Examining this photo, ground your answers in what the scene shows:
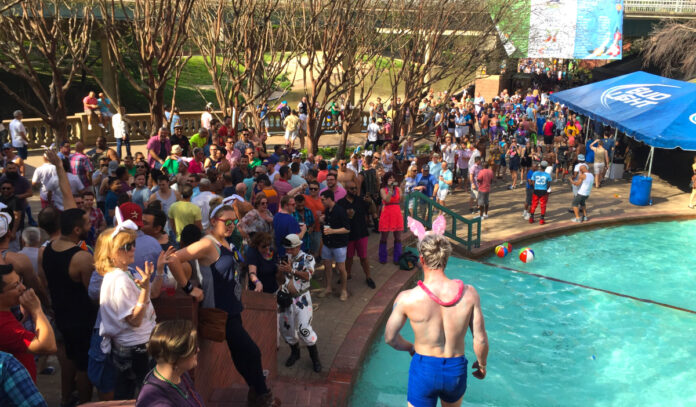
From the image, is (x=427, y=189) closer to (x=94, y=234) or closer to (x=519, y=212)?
(x=519, y=212)

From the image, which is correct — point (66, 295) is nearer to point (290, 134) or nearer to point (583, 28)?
point (290, 134)

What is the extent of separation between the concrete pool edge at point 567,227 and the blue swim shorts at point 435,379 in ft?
Answer: 25.8

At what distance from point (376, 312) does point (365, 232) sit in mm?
1321

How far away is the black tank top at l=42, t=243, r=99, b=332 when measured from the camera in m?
4.77

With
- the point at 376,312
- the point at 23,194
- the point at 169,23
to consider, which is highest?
the point at 169,23

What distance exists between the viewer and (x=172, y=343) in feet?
10.3

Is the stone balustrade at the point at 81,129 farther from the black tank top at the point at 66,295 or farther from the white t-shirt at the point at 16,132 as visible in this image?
the black tank top at the point at 66,295

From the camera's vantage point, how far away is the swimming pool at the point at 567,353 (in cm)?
715

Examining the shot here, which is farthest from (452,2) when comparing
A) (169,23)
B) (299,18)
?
(169,23)

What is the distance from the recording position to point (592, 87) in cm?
2183

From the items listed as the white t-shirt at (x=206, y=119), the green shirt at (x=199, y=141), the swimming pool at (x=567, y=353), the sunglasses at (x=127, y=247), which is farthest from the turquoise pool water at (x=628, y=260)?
the white t-shirt at (x=206, y=119)

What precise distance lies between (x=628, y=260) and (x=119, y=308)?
36.6 feet

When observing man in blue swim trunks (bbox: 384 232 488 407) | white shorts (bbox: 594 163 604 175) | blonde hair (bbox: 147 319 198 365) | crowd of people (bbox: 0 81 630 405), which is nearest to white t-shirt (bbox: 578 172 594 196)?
crowd of people (bbox: 0 81 630 405)

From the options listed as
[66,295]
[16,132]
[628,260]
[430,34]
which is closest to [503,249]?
[628,260]
